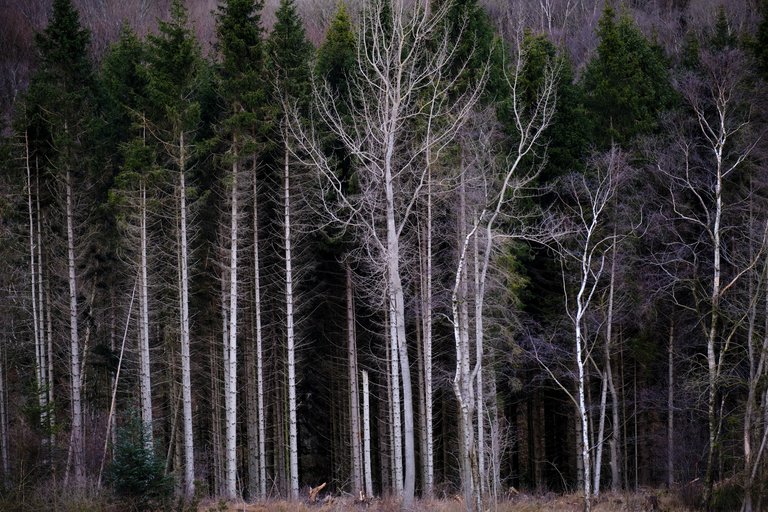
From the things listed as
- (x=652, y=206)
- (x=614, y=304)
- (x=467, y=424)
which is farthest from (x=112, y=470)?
(x=652, y=206)

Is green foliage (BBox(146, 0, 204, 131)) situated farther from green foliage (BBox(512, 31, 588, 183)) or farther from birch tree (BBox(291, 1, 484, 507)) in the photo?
green foliage (BBox(512, 31, 588, 183))

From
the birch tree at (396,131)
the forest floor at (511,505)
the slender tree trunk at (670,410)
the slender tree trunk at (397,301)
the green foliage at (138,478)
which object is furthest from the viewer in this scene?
the slender tree trunk at (670,410)

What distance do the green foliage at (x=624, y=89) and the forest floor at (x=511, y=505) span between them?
10.7 metres

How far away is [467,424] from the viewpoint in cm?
1550

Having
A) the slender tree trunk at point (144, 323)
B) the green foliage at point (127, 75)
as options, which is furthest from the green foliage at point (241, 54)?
the slender tree trunk at point (144, 323)

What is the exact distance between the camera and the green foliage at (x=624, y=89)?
2467 cm

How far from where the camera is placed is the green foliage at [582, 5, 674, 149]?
24672 millimetres

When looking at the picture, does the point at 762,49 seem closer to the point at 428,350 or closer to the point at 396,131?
the point at 396,131

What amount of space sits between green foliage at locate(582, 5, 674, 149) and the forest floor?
10.7 metres

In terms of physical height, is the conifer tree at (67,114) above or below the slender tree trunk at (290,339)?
above

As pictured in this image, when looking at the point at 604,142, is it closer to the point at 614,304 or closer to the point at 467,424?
the point at 614,304

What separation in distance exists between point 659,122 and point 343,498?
51.5 feet

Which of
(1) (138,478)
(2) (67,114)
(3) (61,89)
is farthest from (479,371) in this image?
(3) (61,89)

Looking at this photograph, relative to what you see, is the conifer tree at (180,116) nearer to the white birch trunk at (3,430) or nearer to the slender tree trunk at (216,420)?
the slender tree trunk at (216,420)
